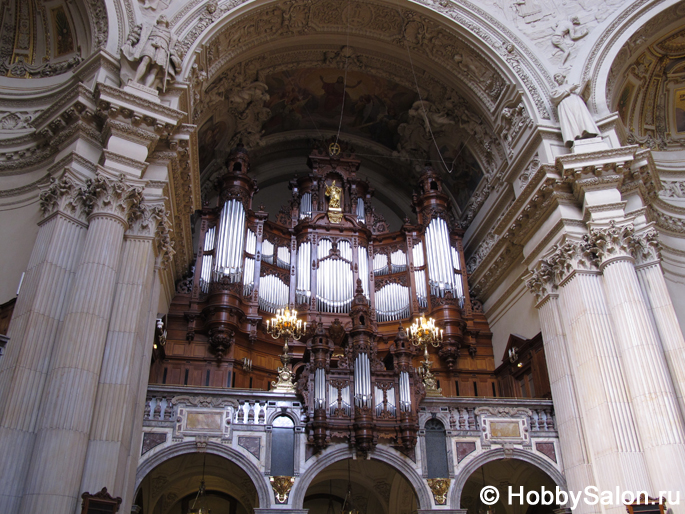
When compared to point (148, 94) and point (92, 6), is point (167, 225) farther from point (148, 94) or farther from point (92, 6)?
point (92, 6)

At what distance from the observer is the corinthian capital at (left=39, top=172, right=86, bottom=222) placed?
10422 millimetres

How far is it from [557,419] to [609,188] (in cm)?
510

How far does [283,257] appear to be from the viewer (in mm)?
17344

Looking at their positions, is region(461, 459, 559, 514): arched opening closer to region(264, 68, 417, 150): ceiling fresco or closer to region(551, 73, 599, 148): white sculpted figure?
region(551, 73, 599, 148): white sculpted figure

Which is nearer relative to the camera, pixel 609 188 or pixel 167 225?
pixel 167 225

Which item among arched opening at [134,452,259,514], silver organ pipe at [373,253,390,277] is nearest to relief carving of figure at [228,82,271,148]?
silver organ pipe at [373,253,390,277]

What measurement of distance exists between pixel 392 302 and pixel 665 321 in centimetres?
725

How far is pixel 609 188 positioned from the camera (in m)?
12.8

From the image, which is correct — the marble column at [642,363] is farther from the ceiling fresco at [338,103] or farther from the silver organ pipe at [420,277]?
the ceiling fresco at [338,103]

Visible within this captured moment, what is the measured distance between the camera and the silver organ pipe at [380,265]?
17.7 meters

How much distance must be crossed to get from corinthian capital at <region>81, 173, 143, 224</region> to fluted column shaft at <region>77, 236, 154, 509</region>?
0.60 metres

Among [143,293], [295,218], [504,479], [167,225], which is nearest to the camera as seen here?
[143,293]

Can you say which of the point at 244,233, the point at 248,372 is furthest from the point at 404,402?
the point at 244,233

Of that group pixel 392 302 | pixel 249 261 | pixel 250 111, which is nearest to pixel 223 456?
pixel 249 261
